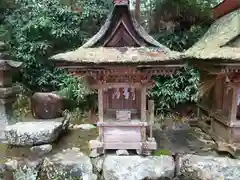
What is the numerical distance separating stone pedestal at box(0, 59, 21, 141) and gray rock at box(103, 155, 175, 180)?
13.1 ft

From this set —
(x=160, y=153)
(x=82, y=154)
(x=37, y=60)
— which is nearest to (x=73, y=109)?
(x=37, y=60)

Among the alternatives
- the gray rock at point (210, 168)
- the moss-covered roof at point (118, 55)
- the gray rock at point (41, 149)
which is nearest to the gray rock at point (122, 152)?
the gray rock at point (210, 168)

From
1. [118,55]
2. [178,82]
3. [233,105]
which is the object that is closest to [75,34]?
[178,82]

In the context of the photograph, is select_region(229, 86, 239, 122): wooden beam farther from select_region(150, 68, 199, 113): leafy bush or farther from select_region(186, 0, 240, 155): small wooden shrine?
select_region(150, 68, 199, 113): leafy bush

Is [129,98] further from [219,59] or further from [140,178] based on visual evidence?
[219,59]

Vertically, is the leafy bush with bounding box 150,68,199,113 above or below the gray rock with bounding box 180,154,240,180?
above

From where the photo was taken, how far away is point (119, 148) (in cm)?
534

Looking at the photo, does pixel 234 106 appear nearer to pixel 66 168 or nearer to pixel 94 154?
pixel 94 154

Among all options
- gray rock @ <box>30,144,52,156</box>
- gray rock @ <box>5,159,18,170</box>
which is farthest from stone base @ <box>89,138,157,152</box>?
gray rock @ <box>5,159,18,170</box>

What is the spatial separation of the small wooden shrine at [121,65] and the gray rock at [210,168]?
2.92ft

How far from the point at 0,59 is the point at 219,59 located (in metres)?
6.34

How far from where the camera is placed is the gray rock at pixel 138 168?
4977 millimetres

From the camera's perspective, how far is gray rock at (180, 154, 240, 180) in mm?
4926

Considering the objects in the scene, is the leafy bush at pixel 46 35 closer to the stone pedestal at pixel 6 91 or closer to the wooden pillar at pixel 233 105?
the stone pedestal at pixel 6 91
